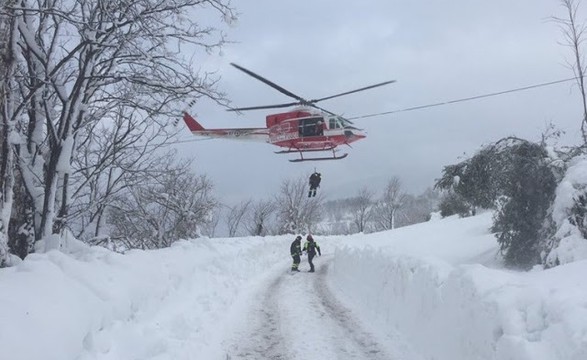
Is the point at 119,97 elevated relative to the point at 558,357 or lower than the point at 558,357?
elevated

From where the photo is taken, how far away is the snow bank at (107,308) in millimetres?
4812

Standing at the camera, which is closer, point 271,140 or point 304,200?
point 271,140

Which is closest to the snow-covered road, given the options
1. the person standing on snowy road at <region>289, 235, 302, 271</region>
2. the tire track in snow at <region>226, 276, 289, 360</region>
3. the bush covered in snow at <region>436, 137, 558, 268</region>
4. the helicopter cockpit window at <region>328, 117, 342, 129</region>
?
the tire track in snow at <region>226, 276, 289, 360</region>

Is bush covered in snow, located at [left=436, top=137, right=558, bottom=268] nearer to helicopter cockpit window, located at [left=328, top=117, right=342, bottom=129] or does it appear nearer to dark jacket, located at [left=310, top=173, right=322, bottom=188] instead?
dark jacket, located at [left=310, top=173, right=322, bottom=188]

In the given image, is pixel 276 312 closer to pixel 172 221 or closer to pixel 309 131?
pixel 309 131

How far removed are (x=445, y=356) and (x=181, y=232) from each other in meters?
25.9

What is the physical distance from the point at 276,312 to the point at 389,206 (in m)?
74.2

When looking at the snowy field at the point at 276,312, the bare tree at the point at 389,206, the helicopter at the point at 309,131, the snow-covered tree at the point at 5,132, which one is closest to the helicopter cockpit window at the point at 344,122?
Result: the helicopter at the point at 309,131

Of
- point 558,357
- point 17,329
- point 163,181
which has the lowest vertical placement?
point 558,357

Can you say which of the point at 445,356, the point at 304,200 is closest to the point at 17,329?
the point at 445,356

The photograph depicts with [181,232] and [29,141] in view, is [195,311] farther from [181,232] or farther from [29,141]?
[181,232]

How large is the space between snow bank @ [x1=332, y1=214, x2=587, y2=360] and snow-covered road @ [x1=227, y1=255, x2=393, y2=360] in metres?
0.70

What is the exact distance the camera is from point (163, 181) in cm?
1182

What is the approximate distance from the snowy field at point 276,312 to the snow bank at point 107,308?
0.02 metres
